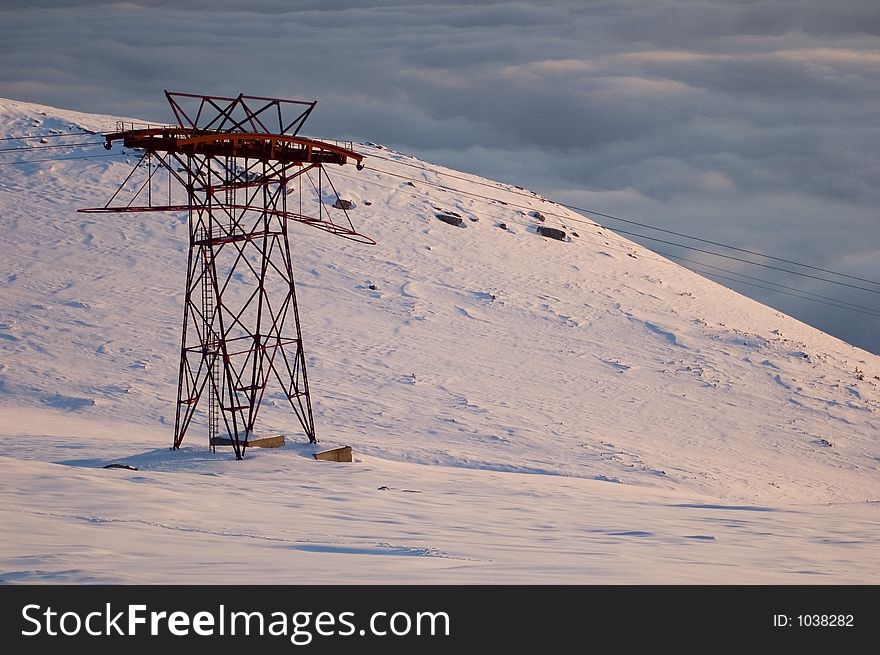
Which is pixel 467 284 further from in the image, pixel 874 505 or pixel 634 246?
pixel 874 505

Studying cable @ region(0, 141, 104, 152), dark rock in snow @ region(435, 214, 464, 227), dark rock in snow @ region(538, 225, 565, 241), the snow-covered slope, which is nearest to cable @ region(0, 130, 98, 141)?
the snow-covered slope

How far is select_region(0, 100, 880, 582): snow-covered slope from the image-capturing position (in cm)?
1421

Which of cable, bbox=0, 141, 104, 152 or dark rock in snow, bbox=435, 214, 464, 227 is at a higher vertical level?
cable, bbox=0, 141, 104, 152

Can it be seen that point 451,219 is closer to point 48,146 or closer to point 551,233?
point 551,233

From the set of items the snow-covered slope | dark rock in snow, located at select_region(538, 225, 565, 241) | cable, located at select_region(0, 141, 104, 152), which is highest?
cable, located at select_region(0, 141, 104, 152)

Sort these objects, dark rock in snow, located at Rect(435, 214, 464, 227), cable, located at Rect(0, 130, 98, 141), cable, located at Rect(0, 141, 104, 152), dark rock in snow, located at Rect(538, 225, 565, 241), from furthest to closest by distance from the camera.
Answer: dark rock in snow, located at Rect(538, 225, 565, 241), dark rock in snow, located at Rect(435, 214, 464, 227), cable, located at Rect(0, 130, 98, 141), cable, located at Rect(0, 141, 104, 152)

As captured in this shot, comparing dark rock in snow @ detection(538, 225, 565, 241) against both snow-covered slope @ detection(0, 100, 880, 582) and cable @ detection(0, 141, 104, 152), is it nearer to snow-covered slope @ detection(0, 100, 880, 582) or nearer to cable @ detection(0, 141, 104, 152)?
snow-covered slope @ detection(0, 100, 880, 582)

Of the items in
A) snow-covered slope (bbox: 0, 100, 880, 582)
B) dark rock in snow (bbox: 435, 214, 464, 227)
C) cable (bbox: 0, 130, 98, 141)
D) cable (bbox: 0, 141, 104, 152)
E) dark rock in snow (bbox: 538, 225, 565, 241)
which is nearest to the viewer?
snow-covered slope (bbox: 0, 100, 880, 582)

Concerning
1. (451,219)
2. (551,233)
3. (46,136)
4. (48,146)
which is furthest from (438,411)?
(46,136)

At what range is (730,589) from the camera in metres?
11.0

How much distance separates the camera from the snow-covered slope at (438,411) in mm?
14211

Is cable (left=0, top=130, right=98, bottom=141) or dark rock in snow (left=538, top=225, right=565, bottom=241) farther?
dark rock in snow (left=538, top=225, right=565, bottom=241)

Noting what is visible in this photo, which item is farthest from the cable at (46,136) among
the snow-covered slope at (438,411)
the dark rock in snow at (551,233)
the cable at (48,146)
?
the dark rock in snow at (551,233)

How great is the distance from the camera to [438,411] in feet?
125
